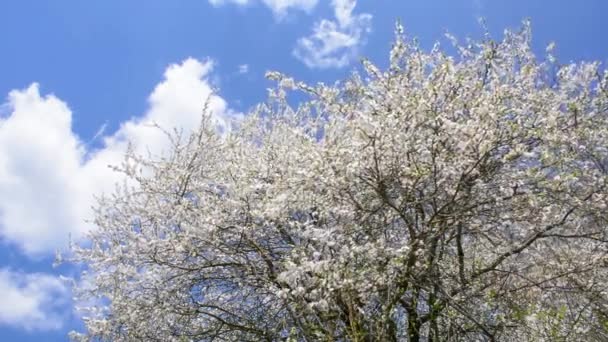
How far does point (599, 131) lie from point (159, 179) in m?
5.89

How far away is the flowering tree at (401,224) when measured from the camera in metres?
5.96

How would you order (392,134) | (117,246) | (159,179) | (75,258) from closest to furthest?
(392,134) < (117,246) < (159,179) < (75,258)

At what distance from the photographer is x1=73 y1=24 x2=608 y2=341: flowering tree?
235 inches

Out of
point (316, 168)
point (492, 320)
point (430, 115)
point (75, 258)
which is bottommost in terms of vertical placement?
point (492, 320)

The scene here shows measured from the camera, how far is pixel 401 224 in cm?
669

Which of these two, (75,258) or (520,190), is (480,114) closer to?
(520,190)

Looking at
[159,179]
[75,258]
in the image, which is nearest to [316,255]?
[159,179]

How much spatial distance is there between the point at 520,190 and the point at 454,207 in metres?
0.72

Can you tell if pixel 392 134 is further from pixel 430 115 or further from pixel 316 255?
pixel 316 255

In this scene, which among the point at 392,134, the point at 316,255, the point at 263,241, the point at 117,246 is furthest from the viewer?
the point at 117,246

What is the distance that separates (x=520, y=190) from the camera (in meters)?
6.27

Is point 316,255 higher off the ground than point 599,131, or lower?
lower

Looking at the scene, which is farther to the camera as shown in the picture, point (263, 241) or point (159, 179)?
point (159, 179)

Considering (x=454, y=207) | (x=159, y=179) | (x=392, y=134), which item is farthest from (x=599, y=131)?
(x=159, y=179)
